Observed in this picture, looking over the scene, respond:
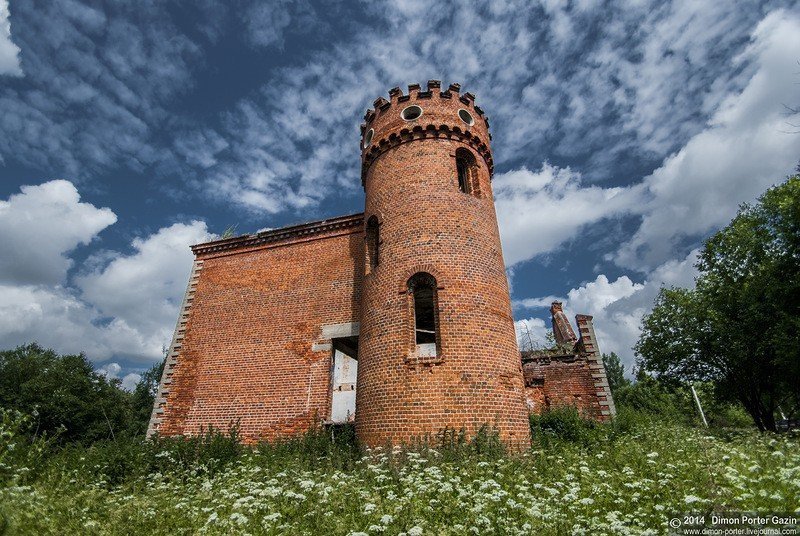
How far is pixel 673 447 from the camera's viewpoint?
796 centimetres

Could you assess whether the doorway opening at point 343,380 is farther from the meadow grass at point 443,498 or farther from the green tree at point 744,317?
the green tree at point 744,317

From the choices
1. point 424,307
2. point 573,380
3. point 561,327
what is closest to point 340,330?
point 424,307

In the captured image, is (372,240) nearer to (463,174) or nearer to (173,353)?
(463,174)

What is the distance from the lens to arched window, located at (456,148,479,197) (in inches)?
455

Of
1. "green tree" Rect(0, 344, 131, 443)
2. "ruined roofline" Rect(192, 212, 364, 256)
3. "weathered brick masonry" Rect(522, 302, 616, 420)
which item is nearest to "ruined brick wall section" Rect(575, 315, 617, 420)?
"weathered brick masonry" Rect(522, 302, 616, 420)

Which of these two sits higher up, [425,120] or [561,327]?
[425,120]

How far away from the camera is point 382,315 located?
→ 970cm

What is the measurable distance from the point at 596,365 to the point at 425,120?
29.9ft

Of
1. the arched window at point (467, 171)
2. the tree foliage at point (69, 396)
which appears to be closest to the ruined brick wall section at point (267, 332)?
the arched window at point (467, 171)

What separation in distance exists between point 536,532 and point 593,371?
10359 millimetres

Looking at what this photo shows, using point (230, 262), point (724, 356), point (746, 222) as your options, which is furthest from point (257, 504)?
point (746, 222)

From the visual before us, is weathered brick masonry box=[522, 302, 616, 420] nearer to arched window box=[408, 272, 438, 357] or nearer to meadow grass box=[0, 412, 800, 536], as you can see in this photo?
arched window box=[408, 272, 438, 357]

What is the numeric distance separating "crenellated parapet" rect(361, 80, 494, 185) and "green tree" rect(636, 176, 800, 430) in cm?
1060

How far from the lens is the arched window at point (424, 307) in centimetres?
917
